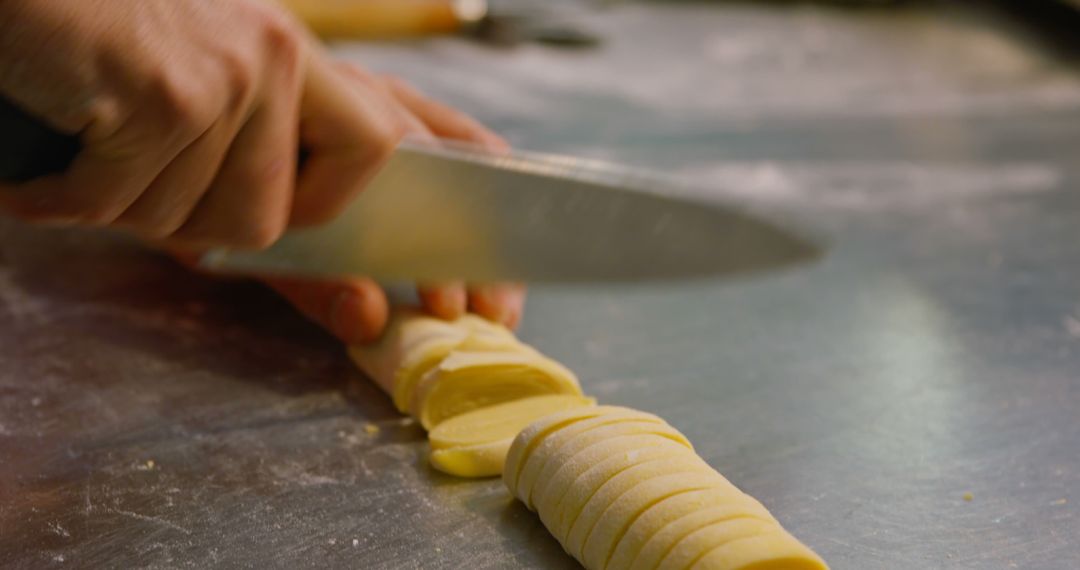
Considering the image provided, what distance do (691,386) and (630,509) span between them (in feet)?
2.19

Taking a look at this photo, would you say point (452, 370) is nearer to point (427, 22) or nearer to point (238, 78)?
point (238, 78)

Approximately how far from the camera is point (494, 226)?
6.85 feet

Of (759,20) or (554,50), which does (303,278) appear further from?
(759,20)

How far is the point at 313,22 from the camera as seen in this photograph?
13.6 feet

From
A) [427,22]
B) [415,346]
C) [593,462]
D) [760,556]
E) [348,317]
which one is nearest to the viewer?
[760,556]

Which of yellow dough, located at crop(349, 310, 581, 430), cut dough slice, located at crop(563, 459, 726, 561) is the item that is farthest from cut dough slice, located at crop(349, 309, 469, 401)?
cut dough slice, located at crop(563, 459, 726, 561)

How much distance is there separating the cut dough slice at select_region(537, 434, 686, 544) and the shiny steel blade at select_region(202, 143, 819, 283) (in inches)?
25.5

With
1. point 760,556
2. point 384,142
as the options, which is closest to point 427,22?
point 384,142

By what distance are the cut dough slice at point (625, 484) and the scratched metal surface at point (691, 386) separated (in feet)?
0.26

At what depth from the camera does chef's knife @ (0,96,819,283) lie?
201 centimetres

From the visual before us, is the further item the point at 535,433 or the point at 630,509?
the point at 535,433

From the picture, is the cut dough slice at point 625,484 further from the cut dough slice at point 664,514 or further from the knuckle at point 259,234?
the knuckle at point 259,234

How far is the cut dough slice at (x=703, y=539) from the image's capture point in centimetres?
134

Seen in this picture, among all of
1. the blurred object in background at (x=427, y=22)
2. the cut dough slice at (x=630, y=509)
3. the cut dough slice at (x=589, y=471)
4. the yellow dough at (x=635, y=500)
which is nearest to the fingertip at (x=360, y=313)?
the yellow dough at (x=635, y=500)
